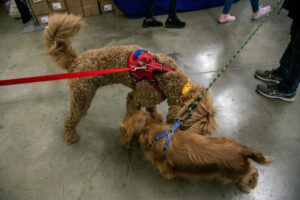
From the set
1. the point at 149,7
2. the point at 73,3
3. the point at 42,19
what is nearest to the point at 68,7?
the point at 73,3

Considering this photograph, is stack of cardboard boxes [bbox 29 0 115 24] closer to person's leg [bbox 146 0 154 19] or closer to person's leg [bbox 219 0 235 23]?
person's leg [bbox 146 0 154 19]

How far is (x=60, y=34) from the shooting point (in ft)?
4.24

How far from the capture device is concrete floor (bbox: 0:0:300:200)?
152 cm

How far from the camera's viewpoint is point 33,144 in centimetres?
182

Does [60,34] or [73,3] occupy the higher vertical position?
[60,34]

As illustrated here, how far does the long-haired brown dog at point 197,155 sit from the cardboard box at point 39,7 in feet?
11.0

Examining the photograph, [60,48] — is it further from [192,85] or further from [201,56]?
[201,56]

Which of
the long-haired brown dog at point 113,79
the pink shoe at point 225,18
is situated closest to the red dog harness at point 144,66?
the long-haired brown dog at point 113,79

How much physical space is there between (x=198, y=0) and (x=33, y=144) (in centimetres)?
398

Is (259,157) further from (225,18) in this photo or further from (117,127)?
(225,18)

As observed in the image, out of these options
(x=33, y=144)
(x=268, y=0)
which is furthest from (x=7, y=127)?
(x=268, y=0)

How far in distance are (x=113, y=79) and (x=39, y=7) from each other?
113 inches

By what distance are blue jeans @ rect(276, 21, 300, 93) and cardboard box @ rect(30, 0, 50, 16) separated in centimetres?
389

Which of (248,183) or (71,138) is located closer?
(248,183)
